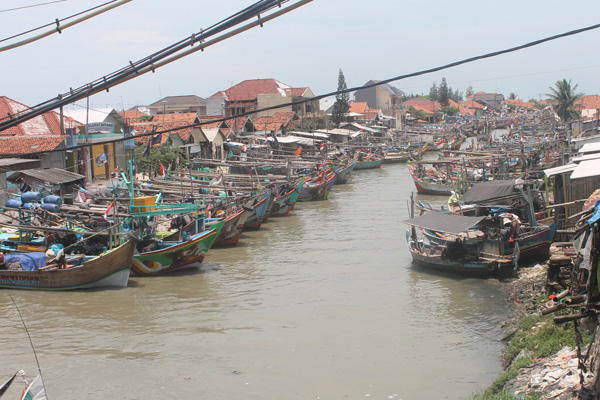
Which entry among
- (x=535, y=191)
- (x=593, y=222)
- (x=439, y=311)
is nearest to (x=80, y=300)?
(x=439, y=311)

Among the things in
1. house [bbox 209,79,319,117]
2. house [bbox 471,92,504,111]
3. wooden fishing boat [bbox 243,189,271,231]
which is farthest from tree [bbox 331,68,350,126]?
house [bbox 471,92,504,111]

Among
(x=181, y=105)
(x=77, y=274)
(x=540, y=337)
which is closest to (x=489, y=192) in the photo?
(x=540, y=337)

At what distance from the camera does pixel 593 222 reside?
19.7 ft

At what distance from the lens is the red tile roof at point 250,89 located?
59.5 m

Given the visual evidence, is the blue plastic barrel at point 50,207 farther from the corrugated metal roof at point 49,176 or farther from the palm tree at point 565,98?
the palm tree at point 565,98

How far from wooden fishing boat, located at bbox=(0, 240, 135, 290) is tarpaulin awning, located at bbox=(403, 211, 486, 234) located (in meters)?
7.11

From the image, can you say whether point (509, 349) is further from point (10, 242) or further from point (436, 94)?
point (436, 94)

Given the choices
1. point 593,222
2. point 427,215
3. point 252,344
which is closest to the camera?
point 593,222

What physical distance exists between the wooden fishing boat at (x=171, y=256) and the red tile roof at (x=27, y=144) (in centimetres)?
926

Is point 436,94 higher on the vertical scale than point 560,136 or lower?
higher

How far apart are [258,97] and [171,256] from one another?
39201 millimetres

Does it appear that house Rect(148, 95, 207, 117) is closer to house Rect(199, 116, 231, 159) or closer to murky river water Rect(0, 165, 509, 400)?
house Rect(199, 116, 231, 159)

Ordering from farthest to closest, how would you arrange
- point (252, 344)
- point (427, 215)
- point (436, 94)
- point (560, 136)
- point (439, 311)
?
point (436, 94)
point (560, 136)
point (427, 215)
point (439, 311)
point (252, 344)

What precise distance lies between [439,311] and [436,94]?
98.5 meters
